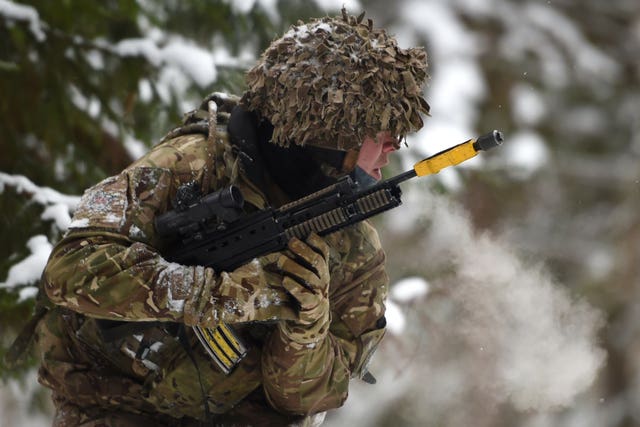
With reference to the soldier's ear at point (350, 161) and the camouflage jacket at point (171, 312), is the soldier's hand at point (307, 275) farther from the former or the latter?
the soldier's ear at point (350, 161)

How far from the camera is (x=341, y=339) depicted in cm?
291

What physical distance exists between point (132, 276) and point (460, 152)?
0.92m

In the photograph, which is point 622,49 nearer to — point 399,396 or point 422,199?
point 399,396

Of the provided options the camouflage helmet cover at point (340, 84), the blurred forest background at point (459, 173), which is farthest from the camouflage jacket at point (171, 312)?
the blurred forest background at point (459, 173)

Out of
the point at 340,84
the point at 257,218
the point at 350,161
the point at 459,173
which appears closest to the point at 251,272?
the point at 257,218

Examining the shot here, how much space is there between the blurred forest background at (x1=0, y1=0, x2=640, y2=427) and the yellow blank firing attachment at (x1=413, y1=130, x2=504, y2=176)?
2217 mm

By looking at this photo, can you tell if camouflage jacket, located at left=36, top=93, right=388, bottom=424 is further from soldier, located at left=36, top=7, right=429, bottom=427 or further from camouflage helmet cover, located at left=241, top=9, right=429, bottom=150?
camouflage helmet cover, located at left=241, top=9, right=429, bottom=150

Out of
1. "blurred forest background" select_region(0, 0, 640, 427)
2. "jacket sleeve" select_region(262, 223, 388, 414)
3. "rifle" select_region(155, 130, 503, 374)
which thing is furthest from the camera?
"blurred forest background" select_region(0, 0, 640, 427)

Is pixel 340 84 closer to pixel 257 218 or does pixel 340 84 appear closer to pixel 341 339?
pixel 257 218

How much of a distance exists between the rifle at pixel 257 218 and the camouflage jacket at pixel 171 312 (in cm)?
7

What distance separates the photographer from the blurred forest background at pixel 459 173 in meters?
4.41

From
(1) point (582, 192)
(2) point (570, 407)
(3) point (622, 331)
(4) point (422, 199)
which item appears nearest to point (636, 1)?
(1) point (582, 192)

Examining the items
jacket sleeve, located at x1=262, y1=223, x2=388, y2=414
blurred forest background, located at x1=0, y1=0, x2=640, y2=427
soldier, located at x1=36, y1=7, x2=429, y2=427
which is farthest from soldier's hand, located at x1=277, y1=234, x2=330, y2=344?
blurred forest background, located at x1=0, y1=0, x2=640, y2=427

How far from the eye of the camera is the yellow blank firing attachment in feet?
7.46
